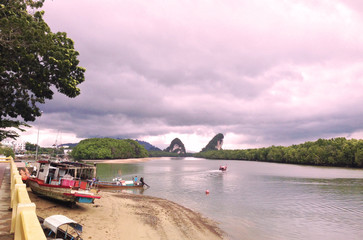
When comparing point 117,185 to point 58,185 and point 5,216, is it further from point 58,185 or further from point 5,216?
point 5,216

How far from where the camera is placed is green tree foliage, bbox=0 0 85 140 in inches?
552

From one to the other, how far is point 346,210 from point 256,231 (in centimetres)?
1786

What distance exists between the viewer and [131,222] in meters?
19.9

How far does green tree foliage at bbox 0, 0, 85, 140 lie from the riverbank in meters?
9.51

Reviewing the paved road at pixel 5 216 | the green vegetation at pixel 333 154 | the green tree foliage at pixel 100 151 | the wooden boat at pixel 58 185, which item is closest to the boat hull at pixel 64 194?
the wooden boat at pixel 58 185

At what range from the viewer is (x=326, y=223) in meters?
25.2

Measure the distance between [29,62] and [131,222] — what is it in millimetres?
15960

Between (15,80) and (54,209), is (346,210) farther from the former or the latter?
(15,80)

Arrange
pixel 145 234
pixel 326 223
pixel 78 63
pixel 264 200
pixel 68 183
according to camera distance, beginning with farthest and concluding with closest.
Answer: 1. pixel 264 200
2. pixel 326 223
3. pixel 68 183
4. pixel 78 63
5. pixel 145 234

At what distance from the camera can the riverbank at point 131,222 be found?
1689cm

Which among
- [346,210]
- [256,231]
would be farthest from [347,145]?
[256,231]

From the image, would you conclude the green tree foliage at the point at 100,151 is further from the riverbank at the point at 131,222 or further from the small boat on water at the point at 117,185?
the riverbank at the point at 131,222

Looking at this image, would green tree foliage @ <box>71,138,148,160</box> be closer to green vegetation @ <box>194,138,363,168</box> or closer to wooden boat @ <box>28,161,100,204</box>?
green vegetation @ <box>194,138,363,168</box>

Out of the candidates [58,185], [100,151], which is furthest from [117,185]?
[100,151]
